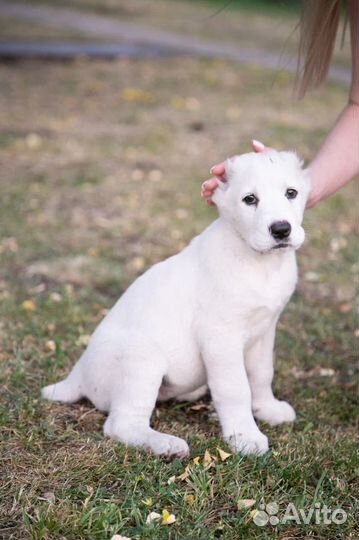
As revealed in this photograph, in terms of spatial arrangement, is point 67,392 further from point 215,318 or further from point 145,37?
point 145,37

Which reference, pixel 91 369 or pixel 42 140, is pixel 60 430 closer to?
pixel 91 369

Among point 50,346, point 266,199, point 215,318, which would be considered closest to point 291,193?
point 266,199

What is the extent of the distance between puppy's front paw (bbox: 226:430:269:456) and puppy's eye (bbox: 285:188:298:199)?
0.92m

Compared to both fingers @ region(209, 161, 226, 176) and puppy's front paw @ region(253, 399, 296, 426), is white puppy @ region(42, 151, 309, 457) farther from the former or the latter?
puppy's front paw @ region(253, 399, 296, 426)

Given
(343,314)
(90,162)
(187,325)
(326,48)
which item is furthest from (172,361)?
(90,162)

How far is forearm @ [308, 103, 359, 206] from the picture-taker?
11.4 ft

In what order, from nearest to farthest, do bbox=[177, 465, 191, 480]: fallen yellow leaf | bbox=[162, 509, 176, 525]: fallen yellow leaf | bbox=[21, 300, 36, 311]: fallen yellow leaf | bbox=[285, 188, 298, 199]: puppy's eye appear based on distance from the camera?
bbox=[162, 509, 176, 525]: fallen yellow leaf, bbox=[177, 465, 191, 480]: fallen yellow leaf, bbox=[285, 188, 298, 199]: puppy's eye, bbox=[21, 300, 36, 311]: fallen yellow leaf

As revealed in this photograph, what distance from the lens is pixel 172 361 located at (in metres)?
3.20

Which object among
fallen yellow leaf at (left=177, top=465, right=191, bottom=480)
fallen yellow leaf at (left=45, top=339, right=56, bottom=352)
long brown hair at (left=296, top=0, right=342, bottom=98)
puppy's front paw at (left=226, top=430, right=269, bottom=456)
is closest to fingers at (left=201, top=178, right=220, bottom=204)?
long brown hair at (left=296, top=0, right=342, bottom=98)

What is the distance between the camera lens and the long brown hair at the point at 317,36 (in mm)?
3320

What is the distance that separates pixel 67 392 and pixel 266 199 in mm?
1260

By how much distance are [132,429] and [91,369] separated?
35 centimetres

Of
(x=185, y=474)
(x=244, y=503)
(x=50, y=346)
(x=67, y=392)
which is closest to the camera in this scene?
(x=244, y=503)

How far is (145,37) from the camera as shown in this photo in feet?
50.8
